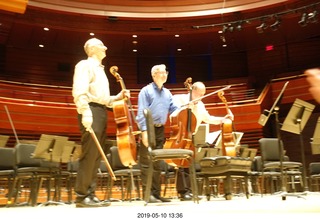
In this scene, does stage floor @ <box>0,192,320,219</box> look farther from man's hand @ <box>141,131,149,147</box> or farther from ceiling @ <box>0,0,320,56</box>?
ceiling @ <box>0,0,320,56</box>

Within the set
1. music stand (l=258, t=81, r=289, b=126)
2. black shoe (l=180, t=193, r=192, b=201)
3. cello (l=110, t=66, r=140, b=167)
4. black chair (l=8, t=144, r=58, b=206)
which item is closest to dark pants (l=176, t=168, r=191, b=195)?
black shoe (l=180, t=193, r=192, b=201)

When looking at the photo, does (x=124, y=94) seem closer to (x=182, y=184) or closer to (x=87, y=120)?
(x=87, y=120)

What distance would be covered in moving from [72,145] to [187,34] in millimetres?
7747

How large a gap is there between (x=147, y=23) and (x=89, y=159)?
9.12m

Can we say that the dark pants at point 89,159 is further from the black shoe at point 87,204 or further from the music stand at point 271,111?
the music stand at point 271,111

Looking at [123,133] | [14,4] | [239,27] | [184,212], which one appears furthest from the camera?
[239,27]

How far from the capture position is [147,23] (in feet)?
39.9

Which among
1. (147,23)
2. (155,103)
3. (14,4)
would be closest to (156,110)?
(155,103)

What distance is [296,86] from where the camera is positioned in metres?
11.3

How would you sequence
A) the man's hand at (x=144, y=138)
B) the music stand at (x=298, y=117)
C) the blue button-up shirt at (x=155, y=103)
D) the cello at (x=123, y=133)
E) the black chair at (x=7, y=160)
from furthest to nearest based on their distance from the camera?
the black chair at (x=7, y=160), the music stand at (x=298, y=117), the blue button-up shirt at (x=155, y=103), the man's hand at (x=144, y=138), the cello at (x=123, y=133)

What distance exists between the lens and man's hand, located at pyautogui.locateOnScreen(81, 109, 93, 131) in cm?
349

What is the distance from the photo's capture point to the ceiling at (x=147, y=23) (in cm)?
1124

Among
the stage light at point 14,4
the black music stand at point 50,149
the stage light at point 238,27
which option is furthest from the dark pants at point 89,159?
the stage light at point 238,27

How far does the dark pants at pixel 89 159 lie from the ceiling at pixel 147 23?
24.6 ft
